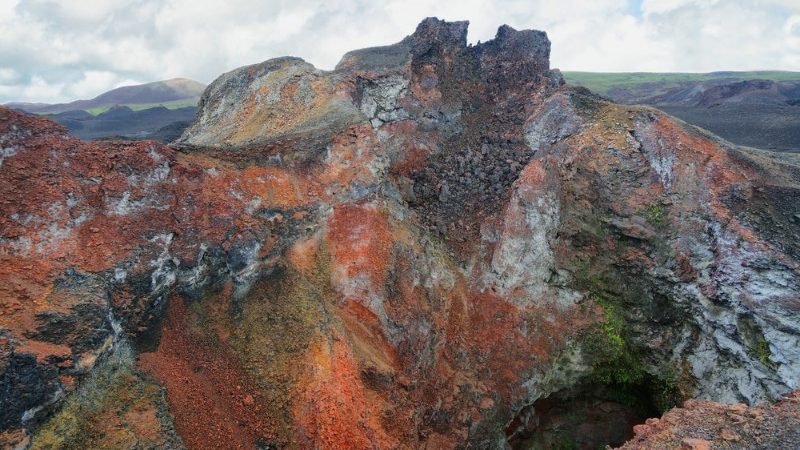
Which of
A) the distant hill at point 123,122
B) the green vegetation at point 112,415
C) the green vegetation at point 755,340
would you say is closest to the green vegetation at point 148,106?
the distant hill at point 123,122

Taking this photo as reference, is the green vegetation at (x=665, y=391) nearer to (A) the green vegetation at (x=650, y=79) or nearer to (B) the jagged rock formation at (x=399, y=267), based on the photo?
(B) the jagged rock formation at (x=399, y=267)

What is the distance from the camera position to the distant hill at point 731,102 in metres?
38.6

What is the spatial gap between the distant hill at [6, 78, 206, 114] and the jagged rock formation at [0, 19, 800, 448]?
78981 mm

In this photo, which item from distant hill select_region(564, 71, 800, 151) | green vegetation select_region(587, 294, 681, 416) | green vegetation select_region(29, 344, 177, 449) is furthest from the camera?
distant hill select_region(564, 71, 800, 151)

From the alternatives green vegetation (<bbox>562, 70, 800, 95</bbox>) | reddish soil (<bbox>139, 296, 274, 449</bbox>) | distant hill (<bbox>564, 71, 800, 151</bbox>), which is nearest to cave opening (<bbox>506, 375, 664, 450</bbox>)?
reddish soil (<bbox>139, 296, 274, 449</bbox>)

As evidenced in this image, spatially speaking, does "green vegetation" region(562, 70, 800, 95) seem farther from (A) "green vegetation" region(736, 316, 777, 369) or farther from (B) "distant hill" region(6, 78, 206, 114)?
(A) "green vegetation" region(736, 316, 777, 369)

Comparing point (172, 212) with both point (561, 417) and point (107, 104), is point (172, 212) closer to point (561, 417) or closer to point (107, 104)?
point (561, 417)

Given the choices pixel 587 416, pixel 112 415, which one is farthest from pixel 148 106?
pixel 587 416

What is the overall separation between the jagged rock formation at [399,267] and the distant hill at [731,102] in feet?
78.1

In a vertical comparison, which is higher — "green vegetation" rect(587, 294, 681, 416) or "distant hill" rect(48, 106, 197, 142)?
"distant hill" rect(48, 106, 197, 142)

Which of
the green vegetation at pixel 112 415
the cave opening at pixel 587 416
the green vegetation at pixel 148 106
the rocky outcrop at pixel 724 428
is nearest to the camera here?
the green vegetation at pixel 112 415

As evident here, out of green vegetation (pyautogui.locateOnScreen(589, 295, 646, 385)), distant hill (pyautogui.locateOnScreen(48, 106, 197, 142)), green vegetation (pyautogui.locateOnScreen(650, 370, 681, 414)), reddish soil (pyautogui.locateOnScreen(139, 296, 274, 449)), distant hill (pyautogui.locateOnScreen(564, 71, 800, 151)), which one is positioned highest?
distant hill (pyautogui.locateOnScreen(48, 106, 197, 142))

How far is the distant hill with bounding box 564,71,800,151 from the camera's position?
38.6 meters

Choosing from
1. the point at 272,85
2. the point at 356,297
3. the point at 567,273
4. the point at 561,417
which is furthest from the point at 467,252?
the point at 272,85
